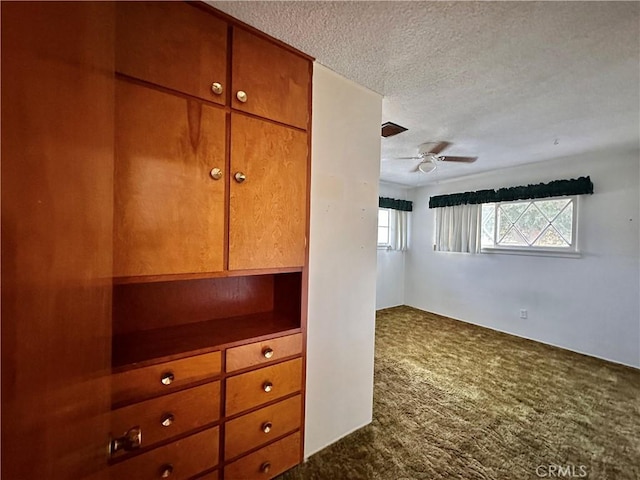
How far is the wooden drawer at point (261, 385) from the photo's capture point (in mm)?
1297

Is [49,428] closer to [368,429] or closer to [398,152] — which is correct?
[368,429]

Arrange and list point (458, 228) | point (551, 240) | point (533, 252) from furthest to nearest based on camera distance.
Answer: point (458, 228) < point (533, 252) < point (551, 240)

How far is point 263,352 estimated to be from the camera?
1382mm

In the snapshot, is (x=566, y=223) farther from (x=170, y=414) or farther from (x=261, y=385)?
(x=170, y=414)

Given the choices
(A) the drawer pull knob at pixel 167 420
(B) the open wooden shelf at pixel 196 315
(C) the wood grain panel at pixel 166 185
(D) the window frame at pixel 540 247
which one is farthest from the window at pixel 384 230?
(A) the drawer pull knob at pixel 167 420

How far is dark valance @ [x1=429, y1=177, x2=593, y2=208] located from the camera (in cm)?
321

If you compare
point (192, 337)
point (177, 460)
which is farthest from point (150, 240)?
point (177, 460)

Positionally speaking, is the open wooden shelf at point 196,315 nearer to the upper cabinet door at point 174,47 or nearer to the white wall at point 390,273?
the upper cabinet door at point 174,47

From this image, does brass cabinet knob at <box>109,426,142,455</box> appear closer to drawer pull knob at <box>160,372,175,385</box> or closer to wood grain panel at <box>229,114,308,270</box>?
drawer pull knob at <box>160,372,175,385</box>

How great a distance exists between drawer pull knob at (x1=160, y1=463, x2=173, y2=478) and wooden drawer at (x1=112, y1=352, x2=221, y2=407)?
0.31 m

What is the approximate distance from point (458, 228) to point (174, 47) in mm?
4401

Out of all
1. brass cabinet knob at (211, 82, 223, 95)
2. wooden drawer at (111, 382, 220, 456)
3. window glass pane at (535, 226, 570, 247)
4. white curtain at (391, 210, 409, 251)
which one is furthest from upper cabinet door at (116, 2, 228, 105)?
white curtain at (391, 210, 409, 251)

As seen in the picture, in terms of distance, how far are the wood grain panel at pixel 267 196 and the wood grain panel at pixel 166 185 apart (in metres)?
0.07

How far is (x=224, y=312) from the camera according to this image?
1618 millimetres
